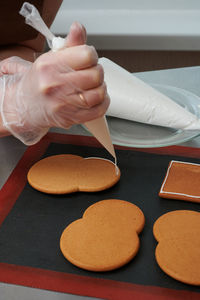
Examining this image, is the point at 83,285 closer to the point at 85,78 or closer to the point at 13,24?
the point at 85,78

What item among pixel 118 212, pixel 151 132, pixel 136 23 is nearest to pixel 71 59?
pixel 118 212

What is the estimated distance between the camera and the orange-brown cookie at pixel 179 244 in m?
0.66

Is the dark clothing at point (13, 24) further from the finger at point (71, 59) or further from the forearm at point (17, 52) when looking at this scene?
the finger at point (71, 59)

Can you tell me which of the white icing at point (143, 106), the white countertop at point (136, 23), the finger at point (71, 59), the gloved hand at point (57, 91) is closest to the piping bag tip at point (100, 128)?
the gloved hand at point (57, 91)

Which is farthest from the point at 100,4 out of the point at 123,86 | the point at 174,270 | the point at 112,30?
the point at 174,270

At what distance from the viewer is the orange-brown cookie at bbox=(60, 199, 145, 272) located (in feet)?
2.23

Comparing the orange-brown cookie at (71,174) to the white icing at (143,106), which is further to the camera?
the white icing at (143,106)

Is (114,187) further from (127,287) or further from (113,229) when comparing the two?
(127,287)

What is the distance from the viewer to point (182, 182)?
33.9 inches

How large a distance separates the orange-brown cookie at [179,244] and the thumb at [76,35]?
352 millimetres

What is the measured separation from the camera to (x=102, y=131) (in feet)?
2.59

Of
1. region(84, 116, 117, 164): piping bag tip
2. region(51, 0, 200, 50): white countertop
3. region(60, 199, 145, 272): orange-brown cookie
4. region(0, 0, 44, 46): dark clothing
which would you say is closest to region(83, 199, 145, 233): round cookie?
region(60, 199, 145, 272): orange-brown cookie

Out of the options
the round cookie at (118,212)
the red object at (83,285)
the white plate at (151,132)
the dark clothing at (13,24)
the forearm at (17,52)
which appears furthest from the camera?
the forearm at (17,52)

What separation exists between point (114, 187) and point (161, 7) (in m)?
1.98
